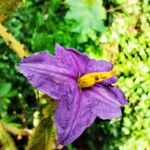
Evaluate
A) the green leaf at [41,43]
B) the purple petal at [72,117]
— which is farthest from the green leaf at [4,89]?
the purple petal at [72,117]

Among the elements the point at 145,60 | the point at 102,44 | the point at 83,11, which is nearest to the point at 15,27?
the point at 83,11

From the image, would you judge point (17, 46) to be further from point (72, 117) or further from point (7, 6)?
point (72, 117)

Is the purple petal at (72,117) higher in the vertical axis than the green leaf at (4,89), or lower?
higher

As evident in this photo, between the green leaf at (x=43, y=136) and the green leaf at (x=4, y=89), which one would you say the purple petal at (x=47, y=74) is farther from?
the green leaf at (x=4, y=89)

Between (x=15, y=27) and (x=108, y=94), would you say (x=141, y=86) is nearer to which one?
(x=15, y=27)

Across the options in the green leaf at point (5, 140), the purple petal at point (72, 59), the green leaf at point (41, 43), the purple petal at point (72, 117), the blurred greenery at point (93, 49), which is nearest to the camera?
the purple petal at point (72, 117)

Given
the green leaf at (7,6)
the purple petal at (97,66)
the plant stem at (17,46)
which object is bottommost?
the purple petal at (97,66)

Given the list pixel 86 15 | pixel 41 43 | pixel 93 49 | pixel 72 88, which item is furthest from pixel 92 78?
pixel 93 49
